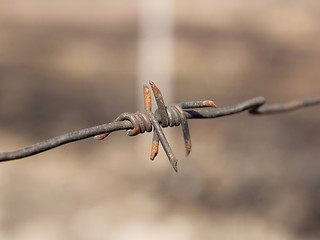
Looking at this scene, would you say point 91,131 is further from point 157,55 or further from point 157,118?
point 157,55

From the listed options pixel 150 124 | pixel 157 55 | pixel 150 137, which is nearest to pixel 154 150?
pixel 150 124

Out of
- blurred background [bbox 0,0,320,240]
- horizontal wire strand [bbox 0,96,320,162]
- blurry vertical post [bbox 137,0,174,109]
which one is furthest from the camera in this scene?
blurry vertical post [bbox 137,0,174,109]

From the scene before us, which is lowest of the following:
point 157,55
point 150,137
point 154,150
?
point 150,137

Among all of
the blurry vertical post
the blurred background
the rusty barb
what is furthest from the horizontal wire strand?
the blurry vertical post

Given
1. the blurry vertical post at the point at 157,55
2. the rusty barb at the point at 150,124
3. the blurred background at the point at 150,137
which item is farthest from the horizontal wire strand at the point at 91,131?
the blurry vertical post at the point at 157,55

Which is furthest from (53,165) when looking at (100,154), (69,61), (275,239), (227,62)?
(227,62)

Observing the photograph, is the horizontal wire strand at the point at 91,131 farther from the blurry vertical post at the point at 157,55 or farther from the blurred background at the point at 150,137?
the blurry vertical post at the point at 157,55

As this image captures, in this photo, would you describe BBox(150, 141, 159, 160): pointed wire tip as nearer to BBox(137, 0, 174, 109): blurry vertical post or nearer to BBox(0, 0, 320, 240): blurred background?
BBox(0, 0, 320, 240): blurred background

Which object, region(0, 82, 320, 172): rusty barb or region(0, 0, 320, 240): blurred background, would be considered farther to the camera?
region(0, 0, 320, 240): blurred background

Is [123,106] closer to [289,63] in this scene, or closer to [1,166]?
[1,166]
